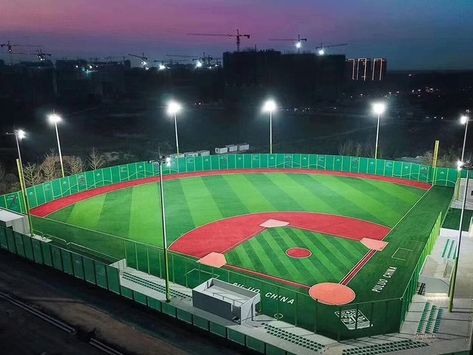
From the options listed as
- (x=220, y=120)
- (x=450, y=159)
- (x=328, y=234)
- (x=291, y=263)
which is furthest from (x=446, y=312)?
(x=220, y=120)

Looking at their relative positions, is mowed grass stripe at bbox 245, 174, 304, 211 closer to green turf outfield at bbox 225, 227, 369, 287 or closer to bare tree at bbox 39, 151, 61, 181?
green turf outfield at bbox 225, 227, 369, 287

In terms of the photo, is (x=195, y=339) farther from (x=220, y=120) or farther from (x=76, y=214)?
(x=220, y=120)

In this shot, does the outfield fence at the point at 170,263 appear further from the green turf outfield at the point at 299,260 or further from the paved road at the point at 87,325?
the green turf outfield at the point at 299,260

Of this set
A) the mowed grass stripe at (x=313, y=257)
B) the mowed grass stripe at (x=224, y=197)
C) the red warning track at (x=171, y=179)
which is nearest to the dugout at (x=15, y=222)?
A: the red warning track at (x=171, y=179)

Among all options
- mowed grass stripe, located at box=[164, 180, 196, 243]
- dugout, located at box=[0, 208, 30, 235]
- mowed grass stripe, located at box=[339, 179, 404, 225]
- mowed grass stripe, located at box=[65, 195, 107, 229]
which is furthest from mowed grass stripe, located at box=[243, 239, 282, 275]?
dugout, located at box=[0, 208, 30, 235]

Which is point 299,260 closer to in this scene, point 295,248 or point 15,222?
point 295,248

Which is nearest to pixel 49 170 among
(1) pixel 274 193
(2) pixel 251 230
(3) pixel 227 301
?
(1) pixel 274 193
